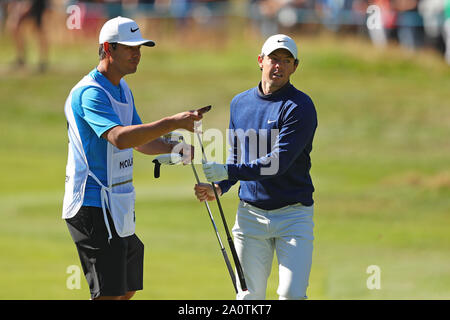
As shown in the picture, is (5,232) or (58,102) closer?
(5,232)

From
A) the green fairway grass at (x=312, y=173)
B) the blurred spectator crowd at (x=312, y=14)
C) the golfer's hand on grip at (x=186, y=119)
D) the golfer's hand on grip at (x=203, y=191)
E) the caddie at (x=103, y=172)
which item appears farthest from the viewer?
the blurred spectator crowd at (x=312, y=14)

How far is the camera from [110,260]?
263 inches

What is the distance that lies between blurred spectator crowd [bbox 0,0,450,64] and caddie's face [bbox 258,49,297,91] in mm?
17025

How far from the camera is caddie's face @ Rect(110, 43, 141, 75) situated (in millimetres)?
6684

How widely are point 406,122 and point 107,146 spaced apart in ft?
60.1

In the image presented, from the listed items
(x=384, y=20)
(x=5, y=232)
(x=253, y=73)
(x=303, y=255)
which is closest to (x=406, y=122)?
(x=384, y=20)

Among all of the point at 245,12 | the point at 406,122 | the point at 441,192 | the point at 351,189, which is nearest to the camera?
the point at 441,192

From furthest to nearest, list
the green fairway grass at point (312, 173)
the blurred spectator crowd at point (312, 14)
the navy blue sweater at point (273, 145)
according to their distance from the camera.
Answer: the blurred spectator crowd at point (312, 14) → the green fairway grass at point (312, 173) → the navy blue sweater at point (273, 145)

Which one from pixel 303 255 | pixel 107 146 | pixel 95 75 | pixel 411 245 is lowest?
pixel 411 245

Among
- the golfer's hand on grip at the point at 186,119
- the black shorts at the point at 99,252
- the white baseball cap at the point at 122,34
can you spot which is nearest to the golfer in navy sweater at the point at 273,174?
the golfer's hand on grip at the point at 186,119

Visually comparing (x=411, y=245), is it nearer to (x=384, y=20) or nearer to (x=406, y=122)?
(x=406, y=122)

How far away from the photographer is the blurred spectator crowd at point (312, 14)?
2555cm

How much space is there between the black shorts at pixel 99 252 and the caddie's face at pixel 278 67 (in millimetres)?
1425

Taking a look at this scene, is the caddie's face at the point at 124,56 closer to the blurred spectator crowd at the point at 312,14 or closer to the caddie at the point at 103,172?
the caddie at the point at 103,172
